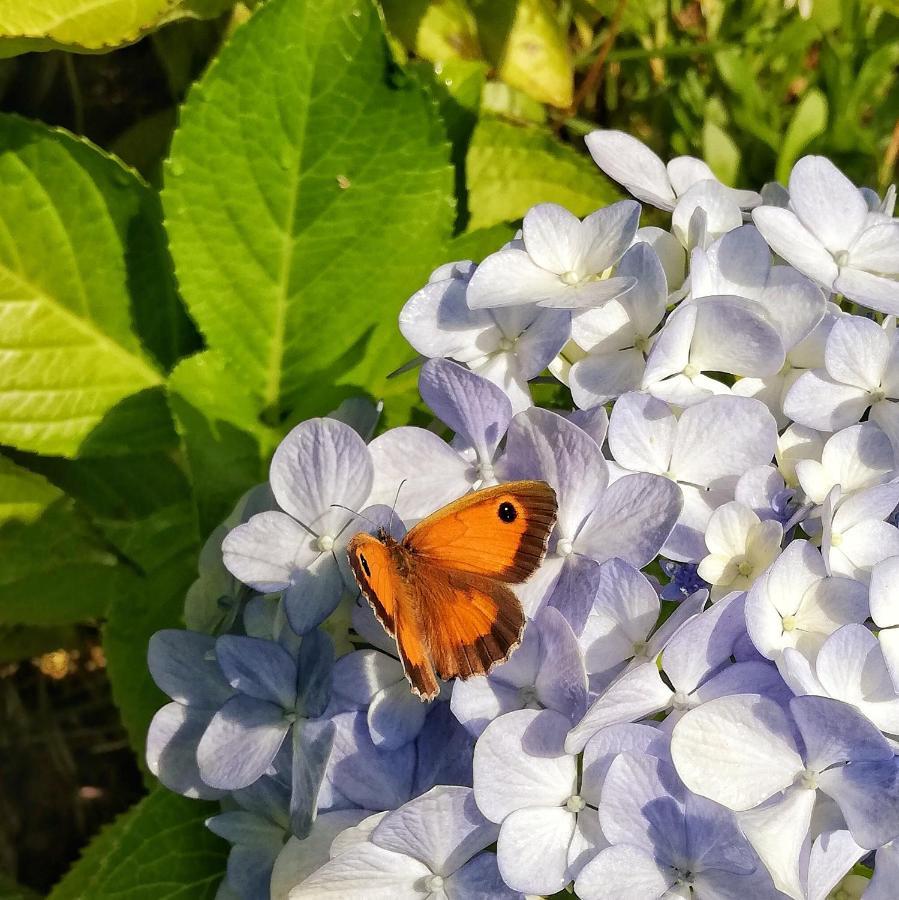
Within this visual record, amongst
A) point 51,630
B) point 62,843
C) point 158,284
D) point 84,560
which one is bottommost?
point 62,843

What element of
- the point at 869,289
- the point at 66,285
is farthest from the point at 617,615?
the point at 66,285

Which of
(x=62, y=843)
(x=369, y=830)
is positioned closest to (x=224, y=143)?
(x=369, y=830)

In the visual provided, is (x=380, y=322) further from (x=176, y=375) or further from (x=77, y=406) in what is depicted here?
(x=77, y=406)

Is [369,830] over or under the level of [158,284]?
under

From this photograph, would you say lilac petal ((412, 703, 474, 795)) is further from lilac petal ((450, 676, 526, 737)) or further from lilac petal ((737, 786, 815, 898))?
lilac petal ((737, 786, 815, 898))

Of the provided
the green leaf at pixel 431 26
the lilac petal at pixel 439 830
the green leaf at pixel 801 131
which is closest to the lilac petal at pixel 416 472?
the lilac petal at pixel 439 830

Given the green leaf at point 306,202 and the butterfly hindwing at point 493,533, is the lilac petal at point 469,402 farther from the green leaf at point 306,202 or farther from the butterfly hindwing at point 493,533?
the green leaf at point 306,202

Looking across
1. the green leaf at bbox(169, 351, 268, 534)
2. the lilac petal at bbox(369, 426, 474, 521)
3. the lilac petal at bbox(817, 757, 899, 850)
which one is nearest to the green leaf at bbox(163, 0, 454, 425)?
the green leaf at bbox(169, 351, 268, 534)

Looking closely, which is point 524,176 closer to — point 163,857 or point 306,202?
point 306,202
